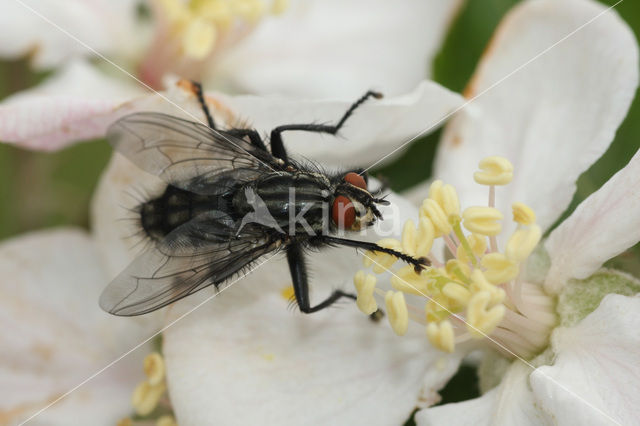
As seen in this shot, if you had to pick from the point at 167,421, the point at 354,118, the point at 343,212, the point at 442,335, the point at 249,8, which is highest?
the point at 249,8

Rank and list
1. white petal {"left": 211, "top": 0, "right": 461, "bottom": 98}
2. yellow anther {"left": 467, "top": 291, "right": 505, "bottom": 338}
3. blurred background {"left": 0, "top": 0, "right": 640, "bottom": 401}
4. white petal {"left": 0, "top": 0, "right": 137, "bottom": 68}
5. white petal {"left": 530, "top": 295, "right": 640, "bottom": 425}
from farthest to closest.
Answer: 1. white petal {"left": 211, "top": 0, "right": 461, "bottom": 98}
2. white petal {"left": 0, "top": 0, "right": 137, "bottom": 68}
3. blurred background {"left": 0, "top": 0, "right": 640, "bottom": 401}
4. yellow anther {"left": 467, "top": 291, "right": 505, "bottom": 338}
5. white petal {"left": 530, "top": 295, "right": 640, "bottom": 425}

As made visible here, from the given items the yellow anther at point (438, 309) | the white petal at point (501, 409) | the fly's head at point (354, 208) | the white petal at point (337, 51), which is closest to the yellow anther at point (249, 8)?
the white petal at point (337, 51)

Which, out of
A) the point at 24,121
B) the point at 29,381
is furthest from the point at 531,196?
the point at 29,381

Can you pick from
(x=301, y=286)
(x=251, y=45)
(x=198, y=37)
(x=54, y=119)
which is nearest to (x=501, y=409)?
(x=301, y=286)

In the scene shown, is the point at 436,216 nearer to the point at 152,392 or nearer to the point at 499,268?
the point at 499,268

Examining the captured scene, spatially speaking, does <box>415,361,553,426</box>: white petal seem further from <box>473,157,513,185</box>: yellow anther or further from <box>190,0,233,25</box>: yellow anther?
<box>190,0,233,25</box>: yellow anther

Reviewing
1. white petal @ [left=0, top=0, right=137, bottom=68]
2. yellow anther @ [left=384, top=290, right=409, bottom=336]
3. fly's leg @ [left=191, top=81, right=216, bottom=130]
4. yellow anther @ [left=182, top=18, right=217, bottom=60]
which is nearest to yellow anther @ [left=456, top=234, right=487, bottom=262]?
yellow anther @ [left=384, top=290, right=409, bottom=336]

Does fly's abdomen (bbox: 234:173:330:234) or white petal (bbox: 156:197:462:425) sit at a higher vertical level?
fly's abdomen (bbox: 234:173:330:234)

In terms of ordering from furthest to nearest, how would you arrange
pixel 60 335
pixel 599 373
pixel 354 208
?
pixel 60 335, pixel 354 208, pixel 599 373
